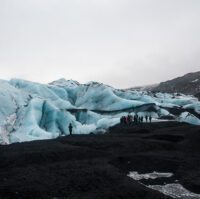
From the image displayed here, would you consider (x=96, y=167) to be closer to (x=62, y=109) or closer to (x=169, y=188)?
(x=169, y=188)

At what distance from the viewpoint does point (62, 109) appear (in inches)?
1849

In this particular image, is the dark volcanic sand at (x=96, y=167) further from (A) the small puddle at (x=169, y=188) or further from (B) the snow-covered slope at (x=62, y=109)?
(B) the snow-covered slope at (x=62, y=109)

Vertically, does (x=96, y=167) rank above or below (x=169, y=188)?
above

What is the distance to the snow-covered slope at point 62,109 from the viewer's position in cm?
4344

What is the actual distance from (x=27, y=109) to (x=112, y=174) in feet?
94.9

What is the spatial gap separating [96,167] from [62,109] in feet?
89.7

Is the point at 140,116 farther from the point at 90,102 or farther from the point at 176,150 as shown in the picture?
the point at 176,150

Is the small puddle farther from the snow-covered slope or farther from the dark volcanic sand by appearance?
the snow-covered slope

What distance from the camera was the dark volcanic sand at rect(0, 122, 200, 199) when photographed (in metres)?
15.8

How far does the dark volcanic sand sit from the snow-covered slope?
13.2m

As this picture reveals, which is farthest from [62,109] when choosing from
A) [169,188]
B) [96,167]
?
[169,188]

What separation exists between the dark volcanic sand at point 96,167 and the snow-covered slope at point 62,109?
1323 centimetres

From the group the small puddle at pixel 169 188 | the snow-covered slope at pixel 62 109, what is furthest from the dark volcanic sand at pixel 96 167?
the snow-covered slope at pixel 62 109

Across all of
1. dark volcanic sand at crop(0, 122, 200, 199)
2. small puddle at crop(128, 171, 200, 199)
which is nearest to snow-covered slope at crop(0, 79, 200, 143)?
dark volcanic sand at crop(0, 122, 200, 199)
